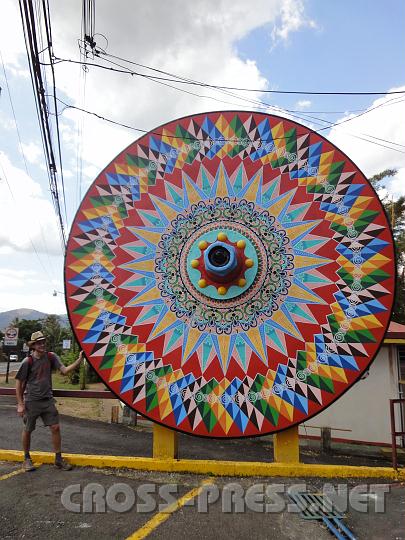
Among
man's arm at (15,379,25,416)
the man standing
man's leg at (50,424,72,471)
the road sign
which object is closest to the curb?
man's leg at (50,424,72,471)

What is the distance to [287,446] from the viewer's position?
4.82 metres

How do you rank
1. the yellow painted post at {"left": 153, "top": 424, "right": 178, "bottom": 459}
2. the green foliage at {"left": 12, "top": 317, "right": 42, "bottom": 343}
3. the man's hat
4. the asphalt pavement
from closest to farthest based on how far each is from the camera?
the asphalt pavement
the man's hat
the yellow painted post at {"left": 153, "top": 424, "right": 178, "bottom": 459}
the green foliage at {"left": 12, "top": 317, "right": 42, "bottom": 343}

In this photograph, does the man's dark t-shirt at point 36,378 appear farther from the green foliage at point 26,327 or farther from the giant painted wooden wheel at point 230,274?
the green foliage at point 26,327

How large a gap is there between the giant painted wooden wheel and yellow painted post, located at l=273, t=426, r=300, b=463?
0.84 ft

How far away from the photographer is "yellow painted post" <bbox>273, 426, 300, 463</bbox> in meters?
4.80

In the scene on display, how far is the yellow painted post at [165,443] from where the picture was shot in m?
4.95

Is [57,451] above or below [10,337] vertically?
below

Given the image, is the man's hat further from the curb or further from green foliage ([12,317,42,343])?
green foliage ([12,317,42,343])

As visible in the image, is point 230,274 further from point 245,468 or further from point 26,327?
point 26,327

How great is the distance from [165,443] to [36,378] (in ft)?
5.68

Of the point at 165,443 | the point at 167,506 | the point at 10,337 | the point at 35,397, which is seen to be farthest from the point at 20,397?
the point at 10,337

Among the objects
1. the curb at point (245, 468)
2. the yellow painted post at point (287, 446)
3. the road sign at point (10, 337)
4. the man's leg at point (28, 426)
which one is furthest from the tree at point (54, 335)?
the yellow painted post at point (287, 446)

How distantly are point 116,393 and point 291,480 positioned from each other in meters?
2.27

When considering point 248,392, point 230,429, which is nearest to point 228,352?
point 248,392
